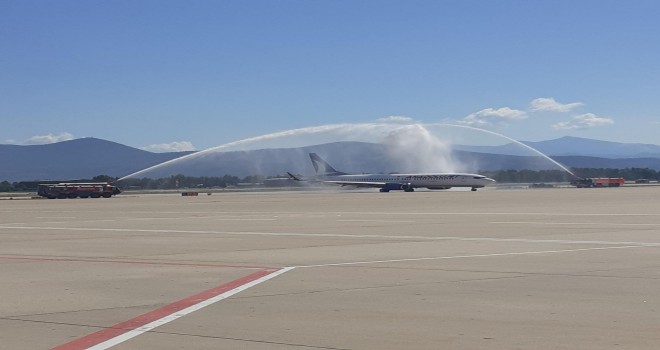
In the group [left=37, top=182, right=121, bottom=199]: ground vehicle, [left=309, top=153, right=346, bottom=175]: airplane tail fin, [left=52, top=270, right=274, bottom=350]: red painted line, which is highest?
[left=309, top=153, right=346, bottom=175]: airplane tail fin

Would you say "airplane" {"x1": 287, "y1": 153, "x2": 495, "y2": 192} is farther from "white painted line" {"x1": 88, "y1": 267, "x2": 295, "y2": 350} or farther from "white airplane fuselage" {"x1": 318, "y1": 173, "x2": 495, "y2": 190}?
"white painted line" {"x1": 88, "y1": 267, "x2": 295, "y2": 350}

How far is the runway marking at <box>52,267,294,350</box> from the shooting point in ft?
43.0

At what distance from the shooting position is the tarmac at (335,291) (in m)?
13.5

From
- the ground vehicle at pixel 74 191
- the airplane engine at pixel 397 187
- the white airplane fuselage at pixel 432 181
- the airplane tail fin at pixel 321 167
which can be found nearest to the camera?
the ground vehicle at pixel 74 191

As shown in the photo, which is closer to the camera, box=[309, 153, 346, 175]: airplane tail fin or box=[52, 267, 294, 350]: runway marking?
box=[52, 267, 294, 350]: runway marking

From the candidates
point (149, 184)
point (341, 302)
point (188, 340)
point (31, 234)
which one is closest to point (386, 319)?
point (341, 302)

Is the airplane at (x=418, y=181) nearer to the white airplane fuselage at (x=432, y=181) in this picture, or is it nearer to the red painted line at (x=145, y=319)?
the white airplane fuselage at (x=432, y=181)

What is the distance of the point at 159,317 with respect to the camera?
15.3 metres

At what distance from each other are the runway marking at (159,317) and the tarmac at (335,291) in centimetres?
3

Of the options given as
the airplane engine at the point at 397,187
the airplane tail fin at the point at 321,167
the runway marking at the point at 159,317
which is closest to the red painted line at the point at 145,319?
the runway marking at the point at 159,317

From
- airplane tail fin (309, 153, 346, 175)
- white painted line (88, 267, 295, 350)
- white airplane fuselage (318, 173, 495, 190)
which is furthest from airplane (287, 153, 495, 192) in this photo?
white painted line (88, 267, 295, 350)

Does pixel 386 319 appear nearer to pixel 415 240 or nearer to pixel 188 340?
pixel 188 340

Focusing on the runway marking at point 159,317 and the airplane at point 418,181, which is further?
the airplane at point 418,181

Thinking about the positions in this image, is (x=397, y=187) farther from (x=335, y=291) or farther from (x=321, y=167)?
(x=335, y=291)
